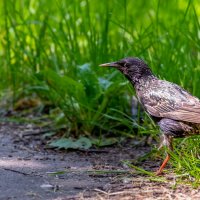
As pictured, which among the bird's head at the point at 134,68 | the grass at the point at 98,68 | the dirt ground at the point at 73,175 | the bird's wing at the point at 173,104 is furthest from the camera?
the grass at the point at 98,68

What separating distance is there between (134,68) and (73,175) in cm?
114

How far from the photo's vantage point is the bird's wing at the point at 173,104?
4.66 m

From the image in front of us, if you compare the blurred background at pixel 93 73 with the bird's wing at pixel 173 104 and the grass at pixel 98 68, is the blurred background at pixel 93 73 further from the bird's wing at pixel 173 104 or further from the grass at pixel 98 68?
the bird's wing at pixel 173 104

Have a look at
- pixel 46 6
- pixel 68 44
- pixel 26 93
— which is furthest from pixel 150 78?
pixel 46 6

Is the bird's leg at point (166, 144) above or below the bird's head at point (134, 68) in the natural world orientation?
below

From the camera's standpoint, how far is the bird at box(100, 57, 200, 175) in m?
4.69

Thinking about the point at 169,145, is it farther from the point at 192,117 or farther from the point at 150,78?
the point at 150,78

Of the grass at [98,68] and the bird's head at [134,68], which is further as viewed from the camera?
the grass at [98,68]

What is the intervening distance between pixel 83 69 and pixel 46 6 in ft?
6.55

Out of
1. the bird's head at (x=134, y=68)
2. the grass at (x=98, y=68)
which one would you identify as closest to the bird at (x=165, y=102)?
the bird's head at (x=134, y=68)

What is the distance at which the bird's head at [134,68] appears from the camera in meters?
5.25

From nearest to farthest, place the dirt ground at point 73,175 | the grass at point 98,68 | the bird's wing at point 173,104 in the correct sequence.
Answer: the dirt ground at point 73,175 → the bird's wing at point 173,104 → the grass at point 98,68

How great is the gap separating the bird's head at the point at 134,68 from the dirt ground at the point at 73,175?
69 centimetres

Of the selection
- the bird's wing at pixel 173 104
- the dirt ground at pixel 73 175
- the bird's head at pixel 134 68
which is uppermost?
the bird's head at pixel 134 68
